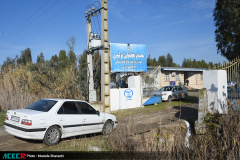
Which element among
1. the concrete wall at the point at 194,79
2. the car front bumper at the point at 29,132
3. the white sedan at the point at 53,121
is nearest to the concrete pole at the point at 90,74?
the white sedan at the point at 53,121

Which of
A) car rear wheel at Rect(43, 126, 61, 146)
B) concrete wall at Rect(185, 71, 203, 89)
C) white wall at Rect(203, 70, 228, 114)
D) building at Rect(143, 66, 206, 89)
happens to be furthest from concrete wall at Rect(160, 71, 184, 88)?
car rear wheel at Rect(43, 126, 61, 146)

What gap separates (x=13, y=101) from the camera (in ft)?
46.3

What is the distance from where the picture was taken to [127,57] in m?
19.8

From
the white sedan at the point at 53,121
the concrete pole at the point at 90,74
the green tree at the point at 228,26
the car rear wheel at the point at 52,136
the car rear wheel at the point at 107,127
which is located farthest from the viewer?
the green tree at the point at 228,26

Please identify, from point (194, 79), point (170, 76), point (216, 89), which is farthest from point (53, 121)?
point (194, 79)

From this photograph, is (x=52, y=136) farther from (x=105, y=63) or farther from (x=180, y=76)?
(x=180, y=76)

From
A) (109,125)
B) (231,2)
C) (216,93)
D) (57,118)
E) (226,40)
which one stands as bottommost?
(109,125)

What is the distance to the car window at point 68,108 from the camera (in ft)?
25.0

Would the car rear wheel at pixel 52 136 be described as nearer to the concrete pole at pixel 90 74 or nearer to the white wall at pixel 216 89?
the white wall at pixel 216 89

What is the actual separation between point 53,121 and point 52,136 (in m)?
0.50

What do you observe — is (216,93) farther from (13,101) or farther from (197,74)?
(197,74)

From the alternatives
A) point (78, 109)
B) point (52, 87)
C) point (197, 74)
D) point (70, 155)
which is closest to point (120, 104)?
point (52, 87)

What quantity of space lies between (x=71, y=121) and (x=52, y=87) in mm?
7038

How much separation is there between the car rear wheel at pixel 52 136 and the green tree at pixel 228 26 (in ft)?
75.9
